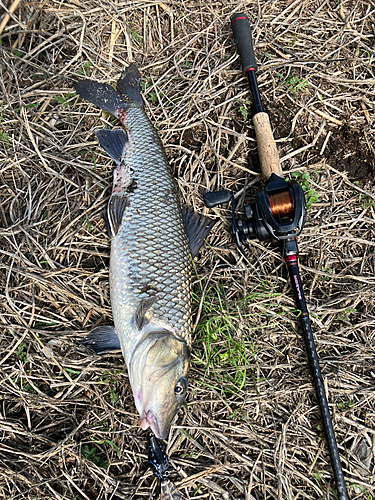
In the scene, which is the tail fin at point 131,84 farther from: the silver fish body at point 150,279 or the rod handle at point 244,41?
the rod handle at point 244,41

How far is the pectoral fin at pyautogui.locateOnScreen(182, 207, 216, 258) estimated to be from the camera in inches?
115

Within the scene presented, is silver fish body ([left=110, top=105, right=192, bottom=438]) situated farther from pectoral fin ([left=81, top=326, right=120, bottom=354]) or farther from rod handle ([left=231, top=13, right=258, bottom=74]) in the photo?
rod handle ([left=231, top=13, right=258, bottom=74])

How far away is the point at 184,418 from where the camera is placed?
2.78 metres

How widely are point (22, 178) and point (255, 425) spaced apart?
2.95 meters

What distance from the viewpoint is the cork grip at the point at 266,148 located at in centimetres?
304

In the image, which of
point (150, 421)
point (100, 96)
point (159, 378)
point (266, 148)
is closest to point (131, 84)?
point (100, 96)

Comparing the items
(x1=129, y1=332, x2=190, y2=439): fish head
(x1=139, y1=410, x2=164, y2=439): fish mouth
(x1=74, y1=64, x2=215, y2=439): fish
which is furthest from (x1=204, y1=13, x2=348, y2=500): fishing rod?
(x1=139, y1=410, x2=164, y2=439): fish mouth

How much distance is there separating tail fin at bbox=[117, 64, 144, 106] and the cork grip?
111cm

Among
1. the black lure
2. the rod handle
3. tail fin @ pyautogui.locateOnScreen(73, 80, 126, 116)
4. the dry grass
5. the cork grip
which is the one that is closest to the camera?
the black lure

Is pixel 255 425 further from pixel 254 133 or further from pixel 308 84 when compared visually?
pixel 308 84

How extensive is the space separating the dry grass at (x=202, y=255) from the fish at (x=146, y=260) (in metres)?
0.23

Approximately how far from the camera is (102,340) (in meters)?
2.76

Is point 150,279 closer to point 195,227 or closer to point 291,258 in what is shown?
point 195,227

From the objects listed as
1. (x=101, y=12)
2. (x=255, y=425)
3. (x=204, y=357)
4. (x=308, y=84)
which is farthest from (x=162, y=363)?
(x=101, y=12)
